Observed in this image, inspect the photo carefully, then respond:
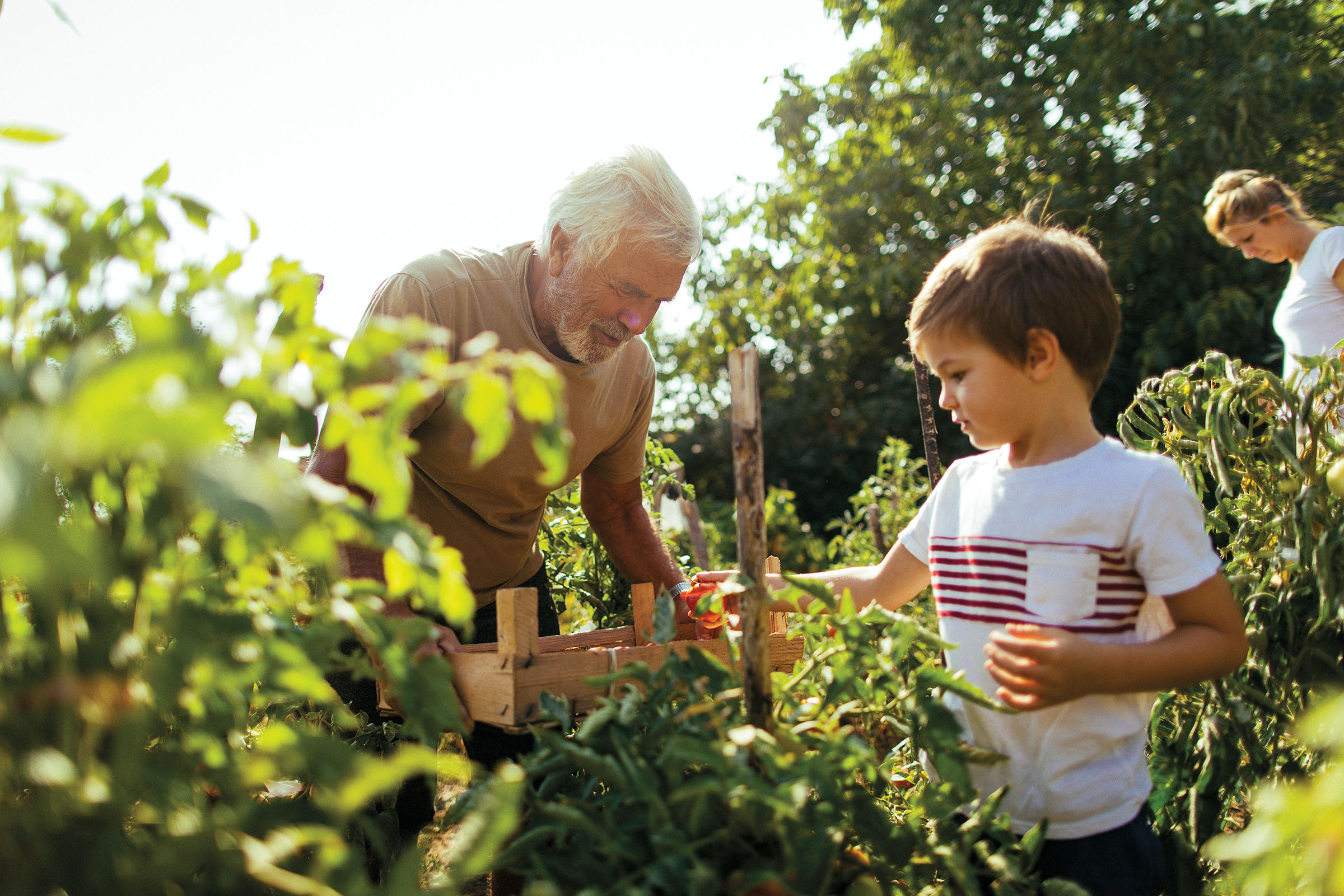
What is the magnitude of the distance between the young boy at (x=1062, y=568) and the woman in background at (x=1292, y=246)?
1.72 metres

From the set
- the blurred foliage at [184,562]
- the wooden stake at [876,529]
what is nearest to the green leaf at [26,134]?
the blurred foliage at [184,562]

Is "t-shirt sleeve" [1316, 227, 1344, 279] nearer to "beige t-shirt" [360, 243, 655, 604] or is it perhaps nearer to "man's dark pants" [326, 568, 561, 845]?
"beige t-shirt" [360, 243, 655, 604]

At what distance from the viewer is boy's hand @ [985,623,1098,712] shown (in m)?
1.01

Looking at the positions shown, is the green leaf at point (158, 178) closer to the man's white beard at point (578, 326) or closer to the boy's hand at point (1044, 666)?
the boy's hand at point (1044, 666)

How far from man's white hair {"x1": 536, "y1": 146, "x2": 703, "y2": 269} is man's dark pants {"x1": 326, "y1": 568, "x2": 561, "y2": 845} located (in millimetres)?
874

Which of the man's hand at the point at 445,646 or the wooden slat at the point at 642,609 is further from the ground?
the man's hand at the point at 445,646

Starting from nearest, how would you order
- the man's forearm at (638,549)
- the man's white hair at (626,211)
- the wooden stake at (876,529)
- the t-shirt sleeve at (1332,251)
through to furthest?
1. the man's white hair at (626,211)
2. the man's forearm at (638,549)
3. the t-shirt sleeve at (1332,251)
4. the wooden stake at (876,529)

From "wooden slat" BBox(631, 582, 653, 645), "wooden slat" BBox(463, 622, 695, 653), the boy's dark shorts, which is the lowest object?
the boy's dark shorts

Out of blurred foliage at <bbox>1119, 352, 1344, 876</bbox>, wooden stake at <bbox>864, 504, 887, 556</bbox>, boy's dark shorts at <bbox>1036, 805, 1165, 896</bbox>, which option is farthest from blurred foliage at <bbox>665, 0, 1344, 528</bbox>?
boy's dark shorts at <bbox>1036, 805, 1165, 896</bbox>

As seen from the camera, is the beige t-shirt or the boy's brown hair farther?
the beige t-shirt

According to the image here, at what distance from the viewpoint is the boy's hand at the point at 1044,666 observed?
1.01m

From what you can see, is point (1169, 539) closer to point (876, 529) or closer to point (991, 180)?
point (876, 529)

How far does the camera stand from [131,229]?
699 millimetres

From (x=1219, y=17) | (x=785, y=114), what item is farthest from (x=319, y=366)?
(x=785, y=114)
